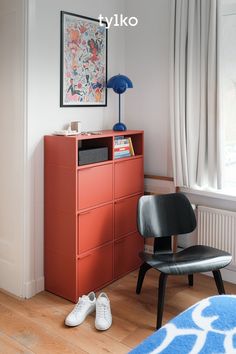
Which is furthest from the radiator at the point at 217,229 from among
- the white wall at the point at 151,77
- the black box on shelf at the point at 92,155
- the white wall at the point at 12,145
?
the white wall at the point at 12,145

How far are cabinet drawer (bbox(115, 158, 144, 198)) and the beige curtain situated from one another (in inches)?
13.1

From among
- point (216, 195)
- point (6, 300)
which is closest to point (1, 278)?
point (6, 300)

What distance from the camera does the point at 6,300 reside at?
2980mm

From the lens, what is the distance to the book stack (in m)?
3.25

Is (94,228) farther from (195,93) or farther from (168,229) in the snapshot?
(195,93)

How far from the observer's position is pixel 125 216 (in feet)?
11.1

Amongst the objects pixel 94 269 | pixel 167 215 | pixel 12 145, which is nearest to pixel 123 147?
pixel 167 215

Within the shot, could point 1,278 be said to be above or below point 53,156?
below

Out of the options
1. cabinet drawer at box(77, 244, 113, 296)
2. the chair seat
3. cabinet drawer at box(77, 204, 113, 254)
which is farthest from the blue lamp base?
the chair seat

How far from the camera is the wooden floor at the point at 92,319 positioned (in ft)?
7.90

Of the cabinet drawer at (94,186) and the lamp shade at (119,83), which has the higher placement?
the lamp shade at (119,83)

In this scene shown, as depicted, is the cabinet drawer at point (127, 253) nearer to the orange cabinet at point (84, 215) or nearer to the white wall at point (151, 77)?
the orange cabinet at point (84, 215)

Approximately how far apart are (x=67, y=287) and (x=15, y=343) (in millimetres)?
649

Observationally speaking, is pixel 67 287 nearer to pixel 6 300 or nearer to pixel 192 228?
pixel 6 300
